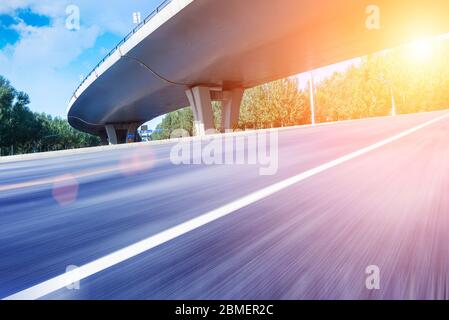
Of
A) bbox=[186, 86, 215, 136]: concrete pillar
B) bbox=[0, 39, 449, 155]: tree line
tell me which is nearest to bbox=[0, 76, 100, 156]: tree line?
bbox=[0, 39, 449, 155]: tree line

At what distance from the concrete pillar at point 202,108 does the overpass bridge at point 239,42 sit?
4.5 inches

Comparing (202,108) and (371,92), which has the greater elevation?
(371,92)

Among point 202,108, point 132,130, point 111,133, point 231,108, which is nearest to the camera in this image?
point 202,108

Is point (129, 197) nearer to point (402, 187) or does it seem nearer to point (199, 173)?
point (199, 173)

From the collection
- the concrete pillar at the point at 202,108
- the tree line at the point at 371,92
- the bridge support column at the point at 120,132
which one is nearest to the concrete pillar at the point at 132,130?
the bridge support column at the point at 120,132

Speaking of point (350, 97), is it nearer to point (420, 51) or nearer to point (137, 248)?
point (420, 51)

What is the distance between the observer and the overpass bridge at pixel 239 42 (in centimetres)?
2080

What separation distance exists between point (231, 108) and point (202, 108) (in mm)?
4878

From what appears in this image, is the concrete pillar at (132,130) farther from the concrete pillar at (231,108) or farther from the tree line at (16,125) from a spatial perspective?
the concrete pillar at (231,108)

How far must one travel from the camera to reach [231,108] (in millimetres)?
39312

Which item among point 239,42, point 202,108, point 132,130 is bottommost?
point 202,108

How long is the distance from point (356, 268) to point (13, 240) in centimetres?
231

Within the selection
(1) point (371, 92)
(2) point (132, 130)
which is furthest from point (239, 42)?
(2) point (132, 130)

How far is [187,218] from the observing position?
2.53 m
